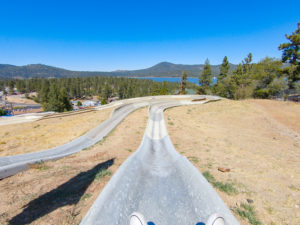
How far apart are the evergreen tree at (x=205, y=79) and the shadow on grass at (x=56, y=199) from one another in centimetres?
5618

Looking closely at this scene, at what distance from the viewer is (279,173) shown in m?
6.18

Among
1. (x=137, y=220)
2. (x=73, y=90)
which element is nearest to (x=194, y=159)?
(x=137, y=220)

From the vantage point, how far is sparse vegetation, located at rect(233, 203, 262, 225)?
11.7 feet

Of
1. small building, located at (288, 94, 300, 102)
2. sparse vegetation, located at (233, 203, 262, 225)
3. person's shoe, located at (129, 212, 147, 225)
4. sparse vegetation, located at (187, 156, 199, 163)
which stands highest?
small building, located at (288, 94, 300, 102)

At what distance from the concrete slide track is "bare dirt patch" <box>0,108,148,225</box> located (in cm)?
90

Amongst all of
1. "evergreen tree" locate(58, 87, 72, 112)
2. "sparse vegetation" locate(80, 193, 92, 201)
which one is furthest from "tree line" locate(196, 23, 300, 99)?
"evergreen tree" locate(58, 87, 72, 112)

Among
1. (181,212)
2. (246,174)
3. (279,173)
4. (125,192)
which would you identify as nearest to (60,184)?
(125,192)

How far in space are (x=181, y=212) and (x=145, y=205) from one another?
1.12m

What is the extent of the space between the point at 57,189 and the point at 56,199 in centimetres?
63

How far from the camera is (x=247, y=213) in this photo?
3793 millimetres

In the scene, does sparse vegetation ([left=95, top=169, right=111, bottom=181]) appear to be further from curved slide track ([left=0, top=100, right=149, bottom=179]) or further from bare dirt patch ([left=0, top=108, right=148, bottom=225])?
curved slide track ([left=0, top=100, right=149, bottom=179])

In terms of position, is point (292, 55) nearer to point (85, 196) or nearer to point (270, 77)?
point (270, 77)

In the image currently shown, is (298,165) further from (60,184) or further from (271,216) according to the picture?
(60,184)

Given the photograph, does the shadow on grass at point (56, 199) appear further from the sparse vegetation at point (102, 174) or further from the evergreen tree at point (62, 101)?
the evergreen tree at point (62, 101)
